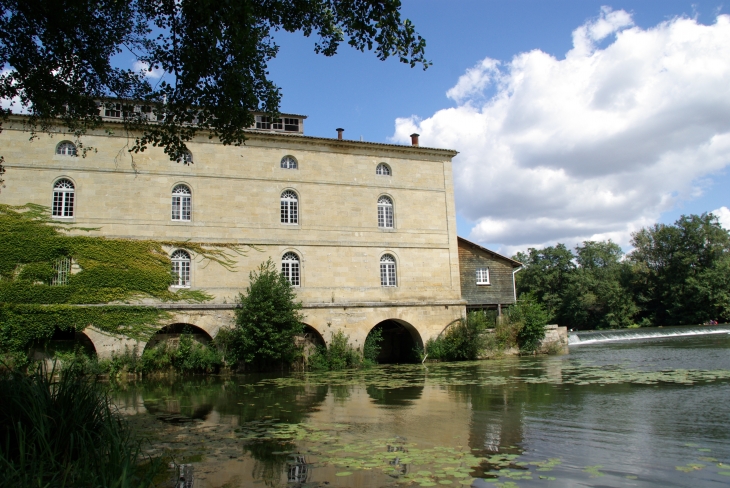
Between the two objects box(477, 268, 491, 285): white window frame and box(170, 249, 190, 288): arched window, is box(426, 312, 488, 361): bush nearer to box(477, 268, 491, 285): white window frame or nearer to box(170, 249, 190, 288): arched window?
box(477, 268, 491, 285): white window frame

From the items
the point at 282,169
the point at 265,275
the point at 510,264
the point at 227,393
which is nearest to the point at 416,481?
the point at 227,393

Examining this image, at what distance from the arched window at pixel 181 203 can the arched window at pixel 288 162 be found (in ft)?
13.6

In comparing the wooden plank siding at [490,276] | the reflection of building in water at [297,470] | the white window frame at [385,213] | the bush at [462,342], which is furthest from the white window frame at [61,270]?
the wooden plank siding at [490,276]

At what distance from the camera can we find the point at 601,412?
9633 millimetres

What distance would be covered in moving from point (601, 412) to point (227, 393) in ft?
30.8

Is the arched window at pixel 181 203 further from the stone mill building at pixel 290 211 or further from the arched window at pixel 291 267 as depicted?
the arched window at pixel 291 267

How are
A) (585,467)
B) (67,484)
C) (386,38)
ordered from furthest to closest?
(386,38)
(585,467)
(67,484)

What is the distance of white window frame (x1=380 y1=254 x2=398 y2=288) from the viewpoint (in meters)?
24.6

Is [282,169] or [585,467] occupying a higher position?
[282,169]

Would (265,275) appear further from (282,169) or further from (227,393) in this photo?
(227,393)

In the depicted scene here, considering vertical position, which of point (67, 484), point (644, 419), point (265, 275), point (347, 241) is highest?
point (347, 241)

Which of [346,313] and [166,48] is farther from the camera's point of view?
[346,313]

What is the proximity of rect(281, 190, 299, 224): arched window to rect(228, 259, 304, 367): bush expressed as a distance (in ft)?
10.3

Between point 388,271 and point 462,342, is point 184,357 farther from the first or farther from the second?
point 462,342
